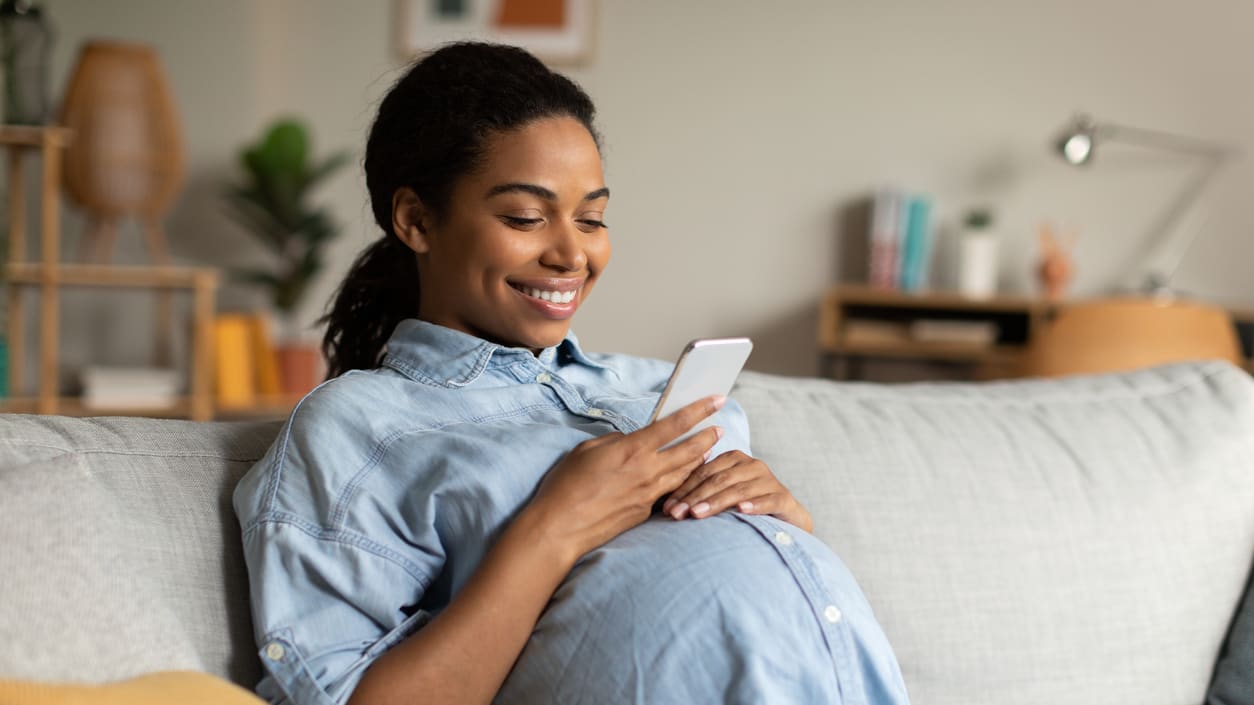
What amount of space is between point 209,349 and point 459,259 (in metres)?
3.41

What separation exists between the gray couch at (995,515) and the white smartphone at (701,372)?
9.4 inches

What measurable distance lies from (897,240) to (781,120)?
27.4 inches

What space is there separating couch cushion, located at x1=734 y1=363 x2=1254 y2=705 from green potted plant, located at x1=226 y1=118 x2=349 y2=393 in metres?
3.44

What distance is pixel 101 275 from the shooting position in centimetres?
404

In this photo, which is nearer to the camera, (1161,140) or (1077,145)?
(1077,145)

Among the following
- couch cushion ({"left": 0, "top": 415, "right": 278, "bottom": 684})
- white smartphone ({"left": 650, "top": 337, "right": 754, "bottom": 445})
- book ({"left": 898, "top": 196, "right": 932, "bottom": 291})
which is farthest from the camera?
book ({"left": 898, "top": 196, "right": 932, "bottom": 291})

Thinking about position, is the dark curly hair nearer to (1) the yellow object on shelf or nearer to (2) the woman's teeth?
(2) the woman's teeth

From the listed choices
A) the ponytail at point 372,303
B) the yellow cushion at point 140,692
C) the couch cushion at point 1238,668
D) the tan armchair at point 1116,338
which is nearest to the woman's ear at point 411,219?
the ponytail at point 372,303

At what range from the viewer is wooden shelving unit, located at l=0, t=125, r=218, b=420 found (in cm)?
387

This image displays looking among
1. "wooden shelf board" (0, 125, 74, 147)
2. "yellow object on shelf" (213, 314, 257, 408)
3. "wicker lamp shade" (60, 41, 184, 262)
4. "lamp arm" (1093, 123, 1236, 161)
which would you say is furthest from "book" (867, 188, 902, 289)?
"wooden shelf board" (0, 125, 74, 147)

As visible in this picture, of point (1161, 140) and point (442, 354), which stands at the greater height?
point (1161, 140)

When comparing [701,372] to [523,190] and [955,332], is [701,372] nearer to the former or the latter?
[523,190]

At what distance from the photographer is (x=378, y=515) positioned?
1.08m

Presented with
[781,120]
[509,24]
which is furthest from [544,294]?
[509,24]
